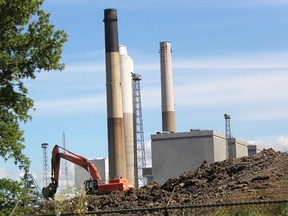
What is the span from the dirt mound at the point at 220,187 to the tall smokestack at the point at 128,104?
1760 inches

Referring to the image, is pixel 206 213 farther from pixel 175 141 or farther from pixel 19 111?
pixel 175 141

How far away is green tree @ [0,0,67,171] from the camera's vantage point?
1759 cm

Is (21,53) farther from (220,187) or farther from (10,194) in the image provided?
(220,187)

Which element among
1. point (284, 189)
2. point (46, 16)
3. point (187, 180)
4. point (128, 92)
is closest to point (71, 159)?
point (187, 180)

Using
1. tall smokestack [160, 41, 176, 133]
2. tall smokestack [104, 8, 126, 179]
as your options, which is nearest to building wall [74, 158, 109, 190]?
Answer: tall smokestack [160, 41, 176, 133]

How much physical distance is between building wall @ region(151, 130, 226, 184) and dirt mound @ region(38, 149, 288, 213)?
37.3 meters

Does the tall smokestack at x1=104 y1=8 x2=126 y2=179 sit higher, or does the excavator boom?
the tall smokestack at x1=104 y1=8 x2=126 y2=179

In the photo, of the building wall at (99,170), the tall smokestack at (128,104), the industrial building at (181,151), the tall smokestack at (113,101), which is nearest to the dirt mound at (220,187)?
the tall smokestack at (113,101)

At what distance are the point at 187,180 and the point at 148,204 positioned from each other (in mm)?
3753

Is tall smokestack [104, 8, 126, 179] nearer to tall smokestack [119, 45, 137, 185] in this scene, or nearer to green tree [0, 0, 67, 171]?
tall smokestack [119, 45, 137, 185]

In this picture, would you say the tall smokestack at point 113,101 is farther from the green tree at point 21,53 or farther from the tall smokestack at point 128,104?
the green tree at point 21,53

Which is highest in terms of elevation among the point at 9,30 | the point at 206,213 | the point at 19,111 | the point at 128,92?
the point at 128,92

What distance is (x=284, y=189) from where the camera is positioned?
27.5 meters

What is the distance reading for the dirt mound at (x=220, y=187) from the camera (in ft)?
91.9
